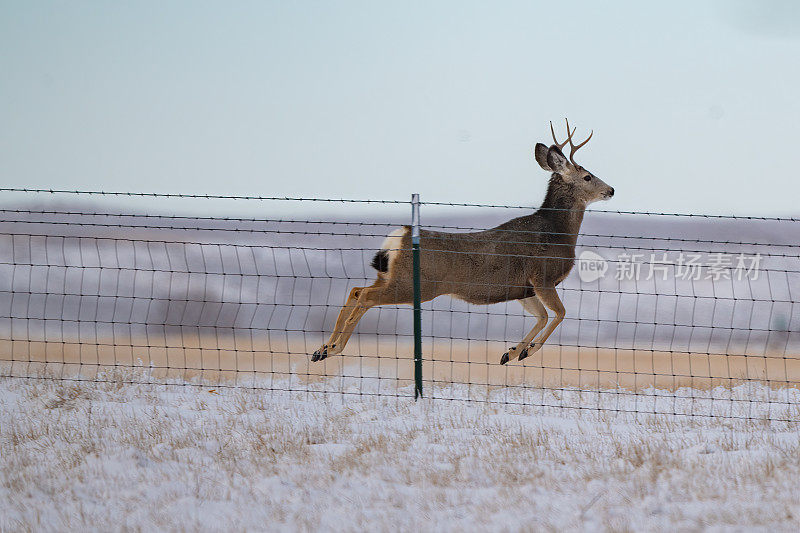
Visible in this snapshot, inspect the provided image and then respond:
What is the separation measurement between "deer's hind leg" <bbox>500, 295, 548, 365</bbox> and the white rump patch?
4.82ft

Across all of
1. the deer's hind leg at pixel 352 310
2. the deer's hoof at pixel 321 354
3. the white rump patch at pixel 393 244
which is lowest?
the deer's hoof at pixel 321 354

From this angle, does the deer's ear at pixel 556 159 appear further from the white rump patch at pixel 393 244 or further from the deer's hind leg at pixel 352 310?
the deer's hind leg at pixel 352 310

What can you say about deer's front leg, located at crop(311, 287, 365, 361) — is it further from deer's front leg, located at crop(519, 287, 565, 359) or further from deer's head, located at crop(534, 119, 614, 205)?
deer's head, located at crop(534, 119, 614, 205)

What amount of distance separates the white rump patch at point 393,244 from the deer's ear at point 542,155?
2.06 m

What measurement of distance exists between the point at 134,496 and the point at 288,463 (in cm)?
90

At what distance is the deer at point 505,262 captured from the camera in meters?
7.64

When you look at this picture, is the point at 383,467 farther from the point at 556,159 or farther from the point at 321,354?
the point at 556,159

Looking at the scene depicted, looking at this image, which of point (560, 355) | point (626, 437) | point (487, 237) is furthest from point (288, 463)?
point (487, 237)

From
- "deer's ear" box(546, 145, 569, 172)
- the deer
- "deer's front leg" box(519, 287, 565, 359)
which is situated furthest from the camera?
"deer's ear" box(546, 145, 569, 172)

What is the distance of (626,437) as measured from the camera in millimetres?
5734

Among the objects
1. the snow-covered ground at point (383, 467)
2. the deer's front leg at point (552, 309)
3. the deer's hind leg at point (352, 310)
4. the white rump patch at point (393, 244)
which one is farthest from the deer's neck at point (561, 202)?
the snow-covered ground at point (383, 467)

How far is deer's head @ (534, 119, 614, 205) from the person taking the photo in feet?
28.7

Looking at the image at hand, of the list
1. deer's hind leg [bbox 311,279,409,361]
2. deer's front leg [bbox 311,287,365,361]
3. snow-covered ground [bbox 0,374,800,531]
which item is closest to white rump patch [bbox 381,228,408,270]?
deer's hind leg [bbox 311,279,409,361]

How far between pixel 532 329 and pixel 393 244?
1701 millimetres
